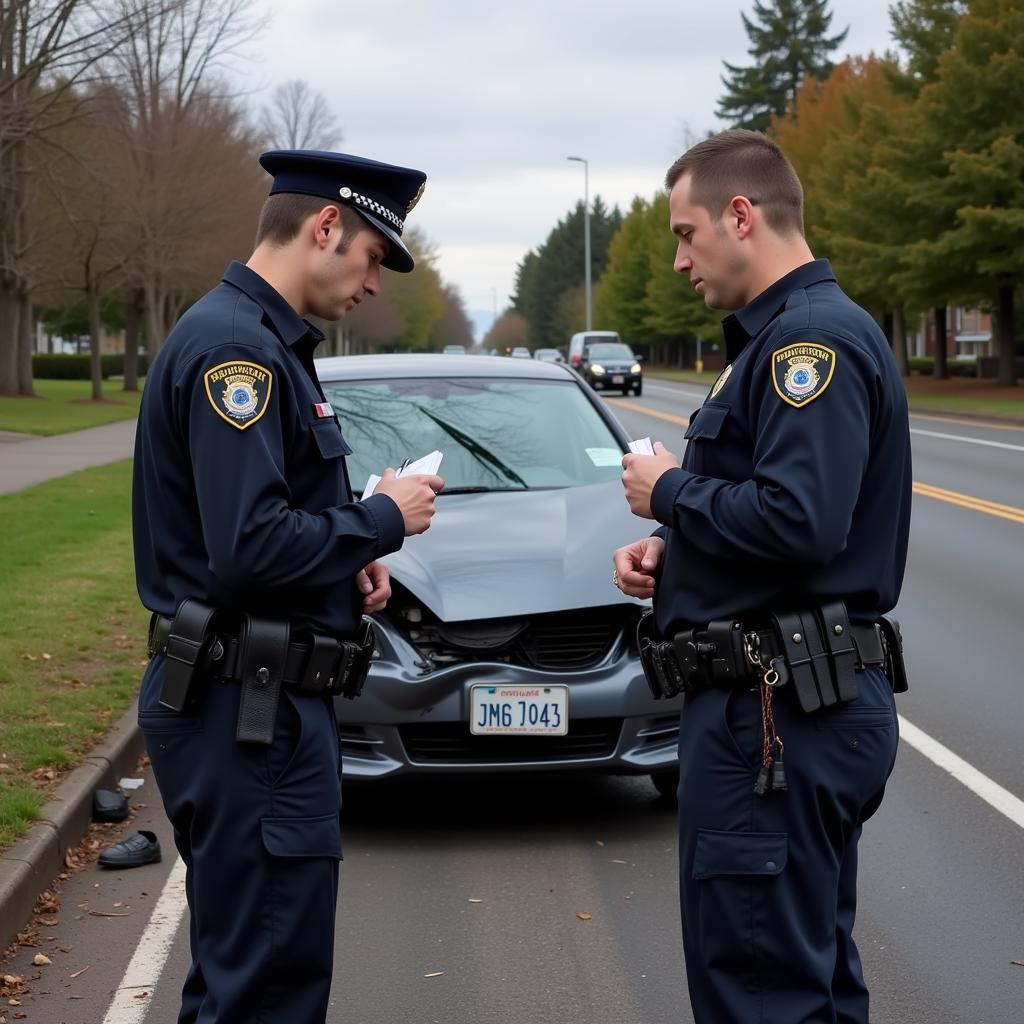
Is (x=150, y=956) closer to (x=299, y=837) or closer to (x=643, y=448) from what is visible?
(x=299, y=837)

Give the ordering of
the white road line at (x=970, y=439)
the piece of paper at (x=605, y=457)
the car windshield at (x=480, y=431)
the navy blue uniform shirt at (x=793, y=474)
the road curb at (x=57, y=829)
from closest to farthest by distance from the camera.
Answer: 1. the navy blue uniform shirt at (x=793, y=474)
2. the road curb at (x=57, y=829)
3. the car windshield at (x=480, y=431)
4. the piece of paper at (x=605, y=457)
5. the white road line at (x=970, y=439)

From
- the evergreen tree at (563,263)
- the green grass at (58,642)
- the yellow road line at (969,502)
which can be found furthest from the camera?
the evergreen tree at (563,263)

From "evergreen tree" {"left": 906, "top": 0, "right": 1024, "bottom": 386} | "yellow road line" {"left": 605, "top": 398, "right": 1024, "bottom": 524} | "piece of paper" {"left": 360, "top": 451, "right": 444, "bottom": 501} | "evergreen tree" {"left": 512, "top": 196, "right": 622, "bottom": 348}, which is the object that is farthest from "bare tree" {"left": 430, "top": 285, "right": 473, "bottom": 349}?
"piece of paper" {"left": 360, "top": 451, "right": 444, "bottom": 501}

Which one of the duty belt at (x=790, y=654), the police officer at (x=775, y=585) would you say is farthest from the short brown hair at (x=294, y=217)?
the duty belt at (x=790, y=654)

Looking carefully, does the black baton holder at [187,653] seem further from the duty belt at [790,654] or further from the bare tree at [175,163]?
the bare tree at [175,163]

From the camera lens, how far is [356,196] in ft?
10.4

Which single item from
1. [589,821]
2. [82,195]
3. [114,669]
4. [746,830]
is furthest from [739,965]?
[82,195]

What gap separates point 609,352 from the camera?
52094 mm

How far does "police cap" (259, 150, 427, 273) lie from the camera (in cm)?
314

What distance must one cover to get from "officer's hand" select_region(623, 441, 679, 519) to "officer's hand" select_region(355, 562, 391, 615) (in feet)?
1.74

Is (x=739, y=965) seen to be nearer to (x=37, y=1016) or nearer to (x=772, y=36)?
(x=37, y=1016)

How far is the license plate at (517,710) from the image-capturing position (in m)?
5.61

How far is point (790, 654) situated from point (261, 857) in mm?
1059

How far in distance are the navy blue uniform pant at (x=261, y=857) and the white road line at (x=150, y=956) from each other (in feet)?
4.78
